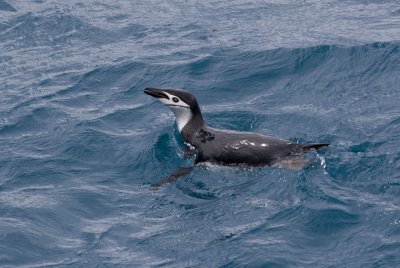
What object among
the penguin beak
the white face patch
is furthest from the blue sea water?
the penguin beak

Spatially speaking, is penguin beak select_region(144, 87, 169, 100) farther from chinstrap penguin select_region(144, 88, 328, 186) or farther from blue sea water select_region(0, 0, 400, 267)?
blue sea water select_region(0, 0, 400, 267)

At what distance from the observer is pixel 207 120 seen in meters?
20.0

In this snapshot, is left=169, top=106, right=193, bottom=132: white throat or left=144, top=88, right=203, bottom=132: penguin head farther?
left=169, top=106, right=193, bottom=132: white throat

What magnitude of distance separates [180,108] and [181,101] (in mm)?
180

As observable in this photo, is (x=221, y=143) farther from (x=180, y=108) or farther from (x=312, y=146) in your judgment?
(x=312, y=146)

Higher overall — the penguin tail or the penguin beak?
the penguin beak

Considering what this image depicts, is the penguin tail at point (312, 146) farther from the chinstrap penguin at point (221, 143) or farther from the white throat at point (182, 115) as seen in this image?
the white throat at point (182, 115)

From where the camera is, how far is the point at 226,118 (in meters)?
19.9

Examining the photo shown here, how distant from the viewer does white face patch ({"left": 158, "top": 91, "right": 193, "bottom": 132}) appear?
1892 cm

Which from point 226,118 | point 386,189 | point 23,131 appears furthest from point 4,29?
point 386,189

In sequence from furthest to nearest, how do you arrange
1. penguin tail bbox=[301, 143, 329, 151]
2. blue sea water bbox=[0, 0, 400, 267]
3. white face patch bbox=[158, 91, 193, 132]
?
1. white face patch bbox=[158, 91, 193, 132]
2. penguin tail bbox=[301, 143, 329, 151]
3. blue sea water bbox=[0, 0, 400, 267]

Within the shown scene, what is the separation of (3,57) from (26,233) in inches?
437

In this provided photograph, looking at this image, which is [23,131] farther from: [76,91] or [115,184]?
[115,184]

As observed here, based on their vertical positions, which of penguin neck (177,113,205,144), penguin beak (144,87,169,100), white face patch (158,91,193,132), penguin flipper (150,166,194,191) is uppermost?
penguin beak (144,87,169,100)
